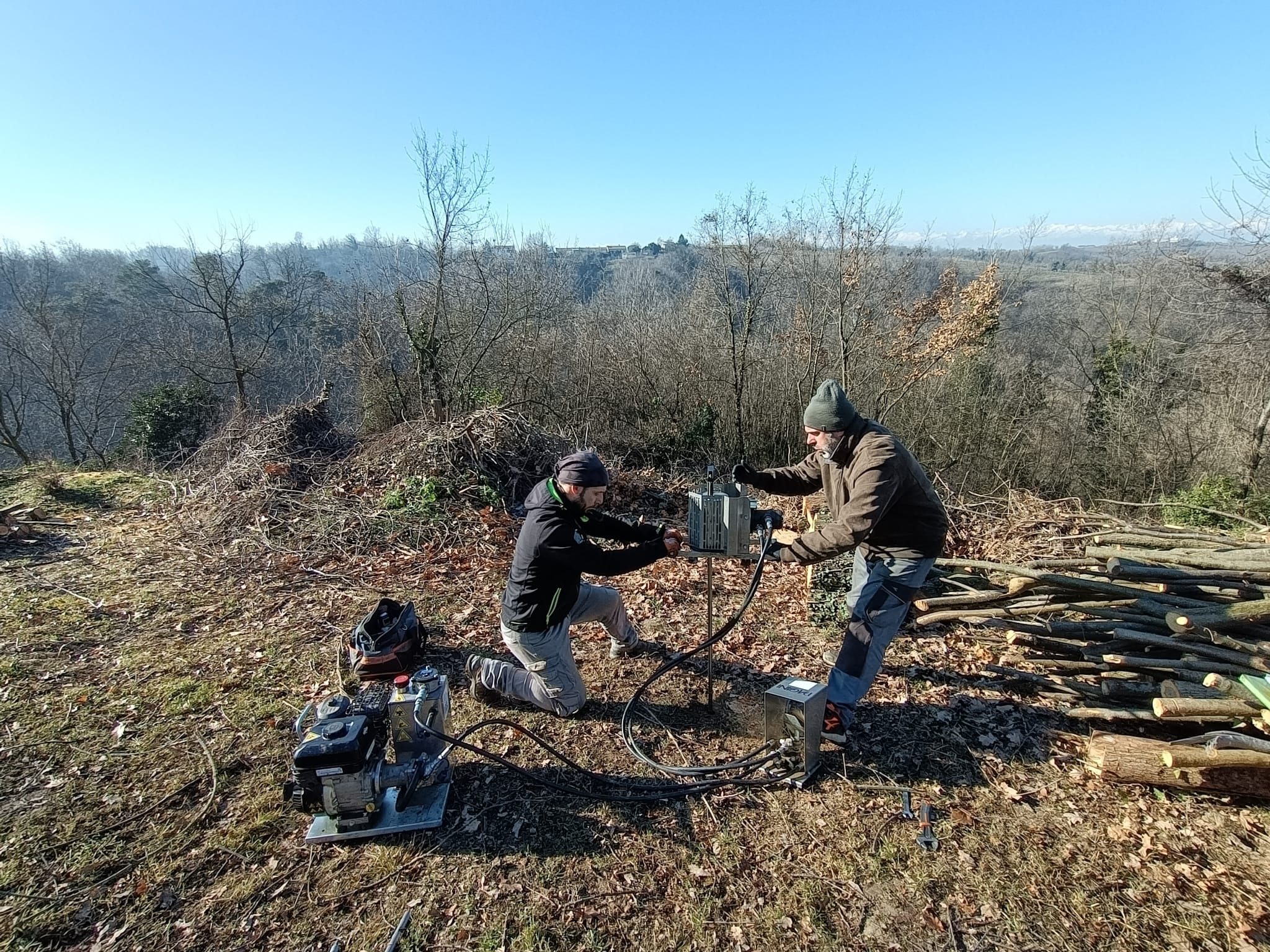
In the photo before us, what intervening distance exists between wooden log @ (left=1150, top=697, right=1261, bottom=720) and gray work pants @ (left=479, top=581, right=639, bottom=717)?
11.8ft

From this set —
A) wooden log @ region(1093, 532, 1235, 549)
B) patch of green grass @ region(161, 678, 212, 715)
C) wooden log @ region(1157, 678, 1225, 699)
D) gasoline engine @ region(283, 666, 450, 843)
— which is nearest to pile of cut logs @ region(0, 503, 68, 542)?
patch of green grass @ region(161, 678, 212, 715)

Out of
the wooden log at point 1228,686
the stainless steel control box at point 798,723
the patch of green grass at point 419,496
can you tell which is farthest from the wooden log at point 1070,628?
the patch of green grass at point 419,496

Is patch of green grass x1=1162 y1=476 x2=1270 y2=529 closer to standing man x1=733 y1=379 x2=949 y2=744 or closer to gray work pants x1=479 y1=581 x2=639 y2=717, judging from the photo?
standing man x1=733 y1=379 x2=949 y2=744

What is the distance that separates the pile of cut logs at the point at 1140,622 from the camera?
383 cm

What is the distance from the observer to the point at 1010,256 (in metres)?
17.8

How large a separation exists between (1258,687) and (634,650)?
3.93m

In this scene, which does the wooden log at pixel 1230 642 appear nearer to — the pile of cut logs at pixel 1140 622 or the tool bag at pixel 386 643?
the pile of cut logs at pixel 1140 622

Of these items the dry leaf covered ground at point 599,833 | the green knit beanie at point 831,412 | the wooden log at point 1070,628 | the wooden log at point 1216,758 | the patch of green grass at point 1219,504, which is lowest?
the patch of green grass at point 1219,504

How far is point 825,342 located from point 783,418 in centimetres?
201

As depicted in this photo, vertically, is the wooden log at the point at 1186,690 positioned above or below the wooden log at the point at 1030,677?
above

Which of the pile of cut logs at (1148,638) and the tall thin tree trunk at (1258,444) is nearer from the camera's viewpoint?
the pile of cut logs at (1148,638)

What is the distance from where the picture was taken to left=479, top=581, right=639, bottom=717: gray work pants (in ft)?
13.4

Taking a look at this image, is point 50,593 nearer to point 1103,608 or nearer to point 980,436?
point 1103,608

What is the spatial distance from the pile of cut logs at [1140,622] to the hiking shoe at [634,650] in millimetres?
2452
